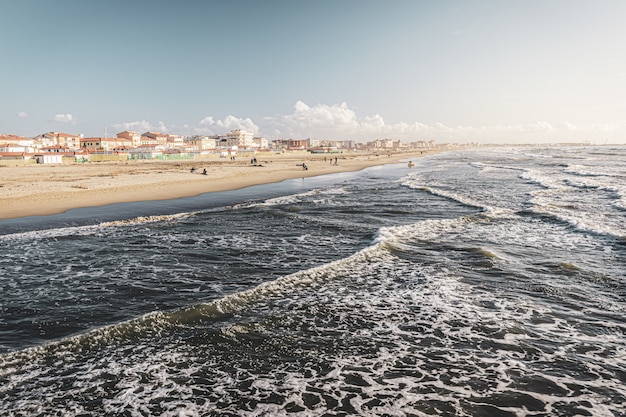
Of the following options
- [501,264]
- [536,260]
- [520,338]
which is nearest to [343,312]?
[520,338]

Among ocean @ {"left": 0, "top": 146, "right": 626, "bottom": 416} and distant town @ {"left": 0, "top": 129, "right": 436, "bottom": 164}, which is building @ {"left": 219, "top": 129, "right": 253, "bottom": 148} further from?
ocean @ {"left": 0, "top": 146, "right": 626, "bottom": 416}

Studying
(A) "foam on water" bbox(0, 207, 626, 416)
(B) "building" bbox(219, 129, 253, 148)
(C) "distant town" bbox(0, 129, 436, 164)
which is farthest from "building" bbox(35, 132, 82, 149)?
(A) "foam on water" bbox(0, 207, 626, 416)

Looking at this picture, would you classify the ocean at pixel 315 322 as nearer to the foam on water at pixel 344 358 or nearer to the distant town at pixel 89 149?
the foam on water at pixel 344 358

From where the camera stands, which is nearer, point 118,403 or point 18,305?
point 118,403

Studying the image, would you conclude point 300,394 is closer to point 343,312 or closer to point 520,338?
point 343,312

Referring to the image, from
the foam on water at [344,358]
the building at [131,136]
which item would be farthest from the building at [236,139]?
the foam on water at [344,358]

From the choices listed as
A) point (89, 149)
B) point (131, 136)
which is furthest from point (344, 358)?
point (131, 136)

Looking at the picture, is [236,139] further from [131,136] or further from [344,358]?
[344,358]

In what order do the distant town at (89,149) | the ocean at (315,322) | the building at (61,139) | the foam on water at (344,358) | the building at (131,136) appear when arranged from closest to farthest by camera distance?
1. the foam on water at (344,358)
2. the ocean at (315,322)
3. the distant town at (89,149)
4. the building at (61,139)
5. the building at (131,136)
